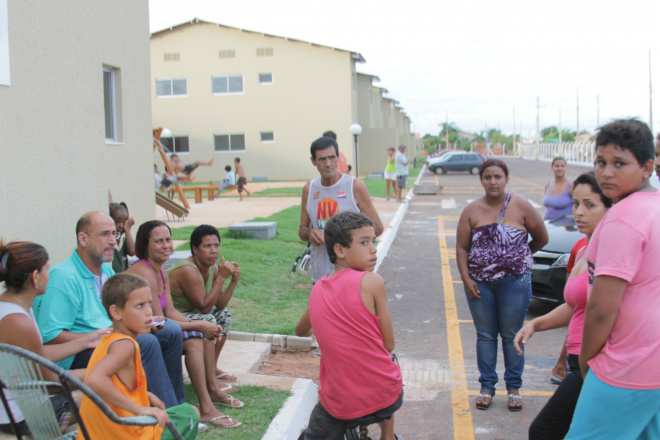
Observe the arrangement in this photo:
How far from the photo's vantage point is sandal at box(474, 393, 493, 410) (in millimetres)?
4777

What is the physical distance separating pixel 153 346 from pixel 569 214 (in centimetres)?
643

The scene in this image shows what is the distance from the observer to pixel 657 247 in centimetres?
227

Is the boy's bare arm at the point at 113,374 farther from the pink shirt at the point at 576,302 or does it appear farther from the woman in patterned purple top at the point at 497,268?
the woman in patterned purple top at the point at 497,268

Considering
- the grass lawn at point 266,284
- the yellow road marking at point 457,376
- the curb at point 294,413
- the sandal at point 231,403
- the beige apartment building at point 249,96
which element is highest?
the beige apartment building at point 249,96

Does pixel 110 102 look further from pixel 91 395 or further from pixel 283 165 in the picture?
pixel 283 165

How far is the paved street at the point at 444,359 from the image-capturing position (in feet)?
14.9

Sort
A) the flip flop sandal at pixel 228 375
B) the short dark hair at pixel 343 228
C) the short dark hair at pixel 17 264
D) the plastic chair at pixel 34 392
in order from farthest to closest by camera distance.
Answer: the flip flop sandal at pixel 228 375
the short dark hair at pixel 17 264
the short dark hair at pixel 343 228
the plastic chair at pixel 34 392

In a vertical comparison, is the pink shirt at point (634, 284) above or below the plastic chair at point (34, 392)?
above

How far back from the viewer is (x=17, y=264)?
3.34m

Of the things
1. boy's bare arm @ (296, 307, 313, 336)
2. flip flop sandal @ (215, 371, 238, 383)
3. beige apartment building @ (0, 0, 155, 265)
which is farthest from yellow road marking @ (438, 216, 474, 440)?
beige apartment building @ (0, 0, 155, 265)

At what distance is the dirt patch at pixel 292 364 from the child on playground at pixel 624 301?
3207 mm

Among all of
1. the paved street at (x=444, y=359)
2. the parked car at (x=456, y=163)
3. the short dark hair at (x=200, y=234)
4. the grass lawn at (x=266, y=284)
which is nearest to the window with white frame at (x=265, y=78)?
the parked car at (x=456, y=163)

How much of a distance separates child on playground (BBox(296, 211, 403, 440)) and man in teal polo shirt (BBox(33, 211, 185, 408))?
114 cm

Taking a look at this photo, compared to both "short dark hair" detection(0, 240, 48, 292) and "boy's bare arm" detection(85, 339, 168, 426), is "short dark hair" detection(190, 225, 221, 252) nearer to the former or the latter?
"short dark hair" detection(0, 240, 48, 292)
